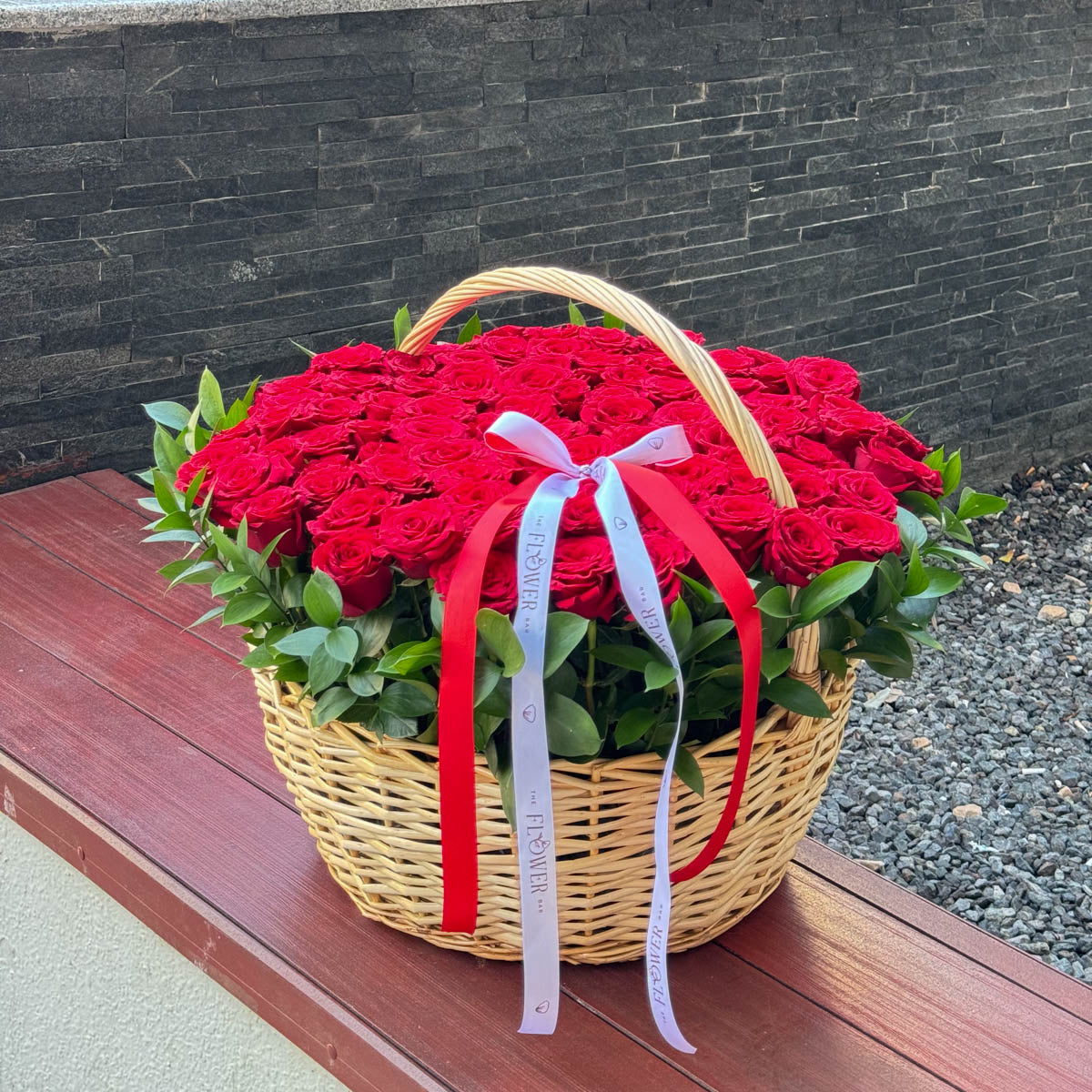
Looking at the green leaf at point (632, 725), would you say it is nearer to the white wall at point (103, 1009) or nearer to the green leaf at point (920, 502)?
the green leaf at point (920, 502)

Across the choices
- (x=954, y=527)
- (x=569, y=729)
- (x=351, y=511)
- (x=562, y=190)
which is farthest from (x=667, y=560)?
(x=562, y=190)

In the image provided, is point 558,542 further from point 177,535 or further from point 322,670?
point 177,535

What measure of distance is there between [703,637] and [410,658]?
21 centimetres

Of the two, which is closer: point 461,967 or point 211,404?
point 461,967

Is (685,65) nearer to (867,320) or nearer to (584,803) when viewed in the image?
(867,320)

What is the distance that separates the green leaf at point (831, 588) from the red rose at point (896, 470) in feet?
0.54

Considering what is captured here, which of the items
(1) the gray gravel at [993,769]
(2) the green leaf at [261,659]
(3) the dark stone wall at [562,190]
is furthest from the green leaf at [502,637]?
(3) the dark stone wall at [562,190]

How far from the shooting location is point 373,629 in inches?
38.8

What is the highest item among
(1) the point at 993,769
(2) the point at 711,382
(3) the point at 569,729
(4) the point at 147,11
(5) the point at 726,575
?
(4) the point at 147,11

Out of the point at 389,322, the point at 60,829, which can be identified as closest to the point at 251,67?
the point at 389,322

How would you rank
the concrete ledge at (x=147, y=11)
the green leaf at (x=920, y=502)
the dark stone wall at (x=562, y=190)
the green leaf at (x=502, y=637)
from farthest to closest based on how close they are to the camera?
the dark stone wall at (x=562, y=190), the concrete ledge at (x=147, y=11), the green leaf at (x=920, y=502), the green leaf at (x=502, y=637)

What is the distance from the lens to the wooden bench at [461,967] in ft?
3.44

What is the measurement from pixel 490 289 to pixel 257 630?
36 centimetres

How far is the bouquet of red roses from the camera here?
930mm
